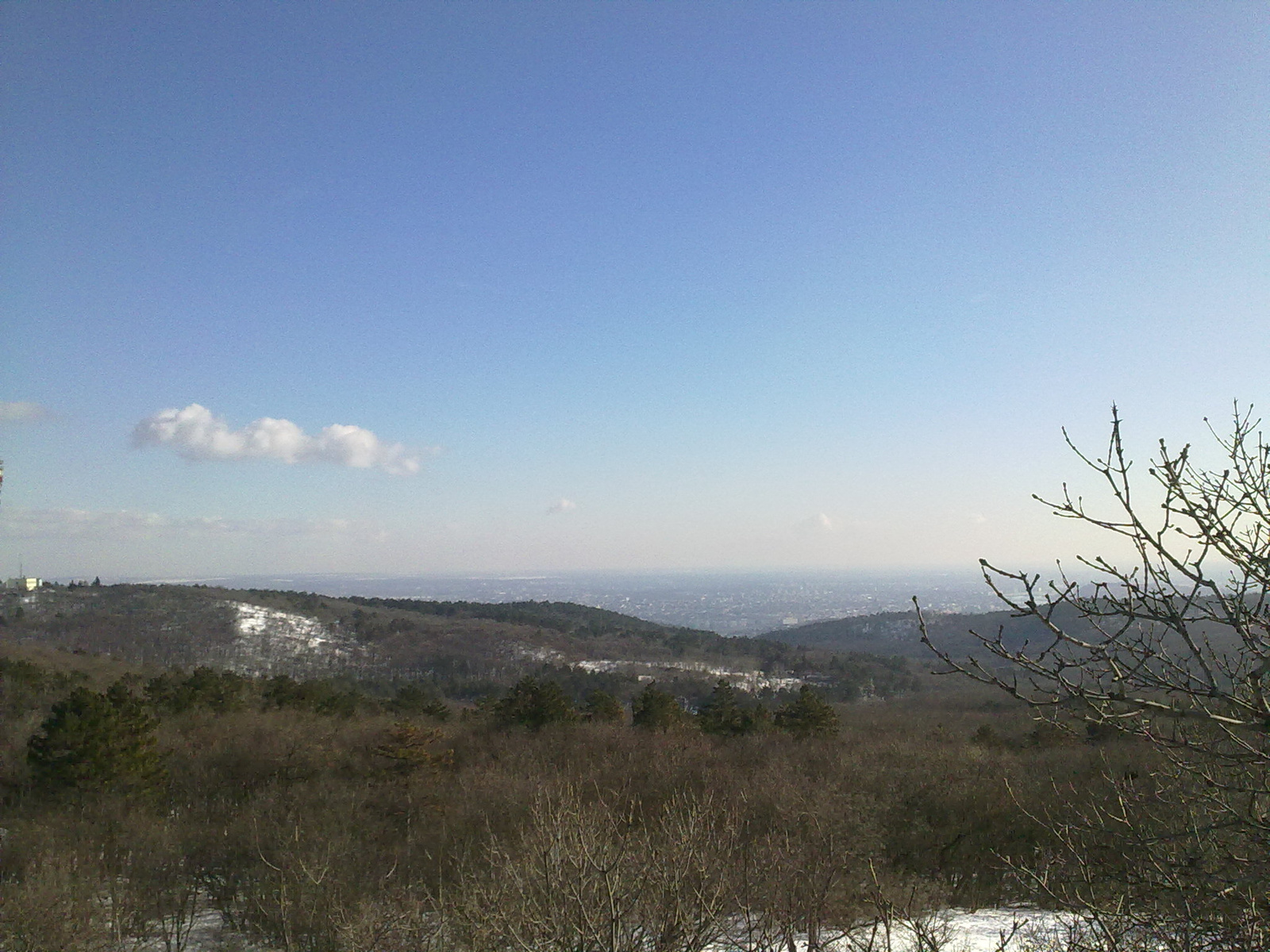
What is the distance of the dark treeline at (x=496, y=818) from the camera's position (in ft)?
39.0

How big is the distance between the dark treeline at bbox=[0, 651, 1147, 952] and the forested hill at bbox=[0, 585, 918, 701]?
146 feet

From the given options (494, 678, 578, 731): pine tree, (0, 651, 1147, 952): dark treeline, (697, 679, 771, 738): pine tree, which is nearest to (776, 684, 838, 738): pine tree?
(0, 651, 1147, 952): dark treeline

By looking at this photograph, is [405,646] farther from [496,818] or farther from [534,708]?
[496,818]

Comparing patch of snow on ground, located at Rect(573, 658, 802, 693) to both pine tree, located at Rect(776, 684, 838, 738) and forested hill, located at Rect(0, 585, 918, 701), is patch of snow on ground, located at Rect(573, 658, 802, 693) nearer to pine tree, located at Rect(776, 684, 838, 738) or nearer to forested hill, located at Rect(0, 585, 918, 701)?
forested hill, located at Rect(0, 585, 918, 701)

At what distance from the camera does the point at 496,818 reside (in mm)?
24172

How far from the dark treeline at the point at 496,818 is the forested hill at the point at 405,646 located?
4450 centimetres

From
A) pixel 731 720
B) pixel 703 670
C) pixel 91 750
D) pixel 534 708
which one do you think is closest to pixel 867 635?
pixel 703 670

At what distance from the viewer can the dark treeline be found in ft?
39.0

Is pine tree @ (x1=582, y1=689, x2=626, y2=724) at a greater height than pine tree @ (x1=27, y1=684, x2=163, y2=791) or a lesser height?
lesser

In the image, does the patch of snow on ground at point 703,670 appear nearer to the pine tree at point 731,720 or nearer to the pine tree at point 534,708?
the pine tree at point 731,720

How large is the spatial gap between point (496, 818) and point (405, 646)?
9809 cm

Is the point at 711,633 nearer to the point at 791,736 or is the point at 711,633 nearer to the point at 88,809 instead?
the point at 791,736

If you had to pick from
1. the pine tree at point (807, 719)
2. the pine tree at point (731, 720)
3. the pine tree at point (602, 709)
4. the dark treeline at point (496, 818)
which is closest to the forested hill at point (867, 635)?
the pine tree at point (807, 719)

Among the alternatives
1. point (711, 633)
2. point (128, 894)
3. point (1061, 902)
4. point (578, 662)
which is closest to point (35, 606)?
point (578, 662)
